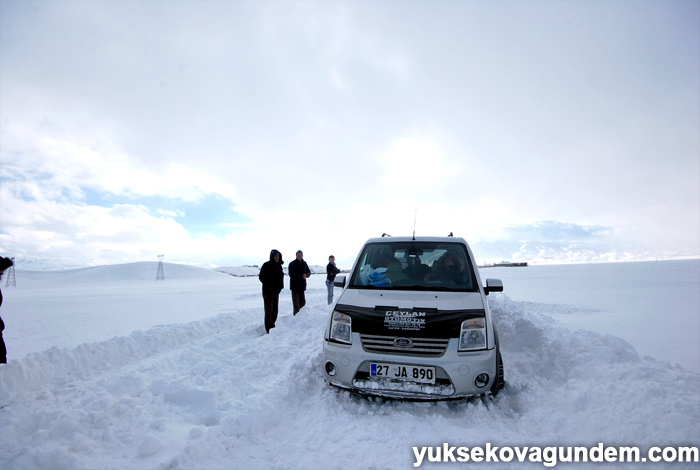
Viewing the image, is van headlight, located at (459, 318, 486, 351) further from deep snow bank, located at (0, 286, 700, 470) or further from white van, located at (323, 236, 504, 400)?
deep snow bank, located at (0, 286, 700, 470)

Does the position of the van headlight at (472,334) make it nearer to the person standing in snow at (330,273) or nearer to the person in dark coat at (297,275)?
the person in dark coat at (297,275)

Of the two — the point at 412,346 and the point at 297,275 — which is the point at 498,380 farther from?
the point at 297,275

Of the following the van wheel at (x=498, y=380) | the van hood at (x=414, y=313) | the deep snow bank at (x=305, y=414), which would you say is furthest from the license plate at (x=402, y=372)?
the van wheel at (x=498, y=380)

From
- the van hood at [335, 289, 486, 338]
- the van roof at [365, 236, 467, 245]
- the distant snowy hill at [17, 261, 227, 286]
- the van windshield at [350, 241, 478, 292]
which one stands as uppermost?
the van roof at [365, 236, 467, 245]

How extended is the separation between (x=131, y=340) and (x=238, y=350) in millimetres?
2838

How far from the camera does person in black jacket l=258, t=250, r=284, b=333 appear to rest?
8.10 m

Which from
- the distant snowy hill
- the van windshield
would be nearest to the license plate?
the van windshield

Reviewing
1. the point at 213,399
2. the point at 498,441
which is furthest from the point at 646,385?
the point at 213,399

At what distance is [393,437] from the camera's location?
122 inches

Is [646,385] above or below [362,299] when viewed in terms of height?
below

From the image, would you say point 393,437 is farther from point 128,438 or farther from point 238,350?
point 238,350

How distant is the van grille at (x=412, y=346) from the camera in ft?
11.2

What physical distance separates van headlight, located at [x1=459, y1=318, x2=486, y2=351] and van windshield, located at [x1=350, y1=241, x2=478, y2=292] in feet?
2.12

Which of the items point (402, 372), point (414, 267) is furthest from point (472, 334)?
point (414, 267)
